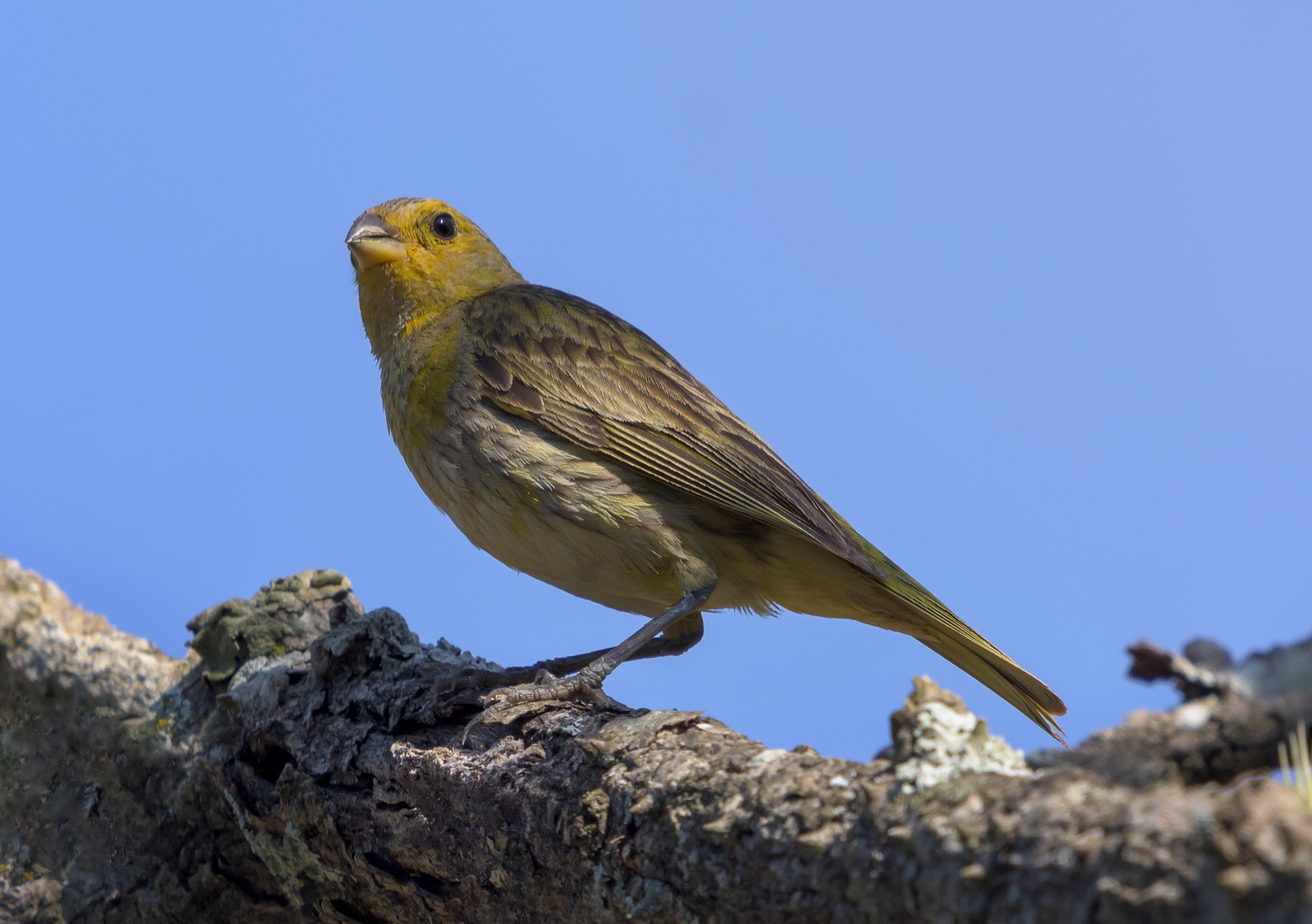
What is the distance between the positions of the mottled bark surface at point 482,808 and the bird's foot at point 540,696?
0.24 feet

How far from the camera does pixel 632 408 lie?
4.22 metres

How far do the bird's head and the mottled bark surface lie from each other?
129 cm

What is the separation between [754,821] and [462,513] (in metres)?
2.21

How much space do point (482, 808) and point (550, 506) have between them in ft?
4.06

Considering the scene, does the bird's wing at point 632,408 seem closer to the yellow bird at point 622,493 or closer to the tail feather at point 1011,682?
the yellow bird at point 622,493

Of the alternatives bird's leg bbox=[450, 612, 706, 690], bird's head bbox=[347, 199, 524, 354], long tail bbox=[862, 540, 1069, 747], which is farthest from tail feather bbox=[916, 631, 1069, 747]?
bird's head bbox=[347, 199, 524, 354]

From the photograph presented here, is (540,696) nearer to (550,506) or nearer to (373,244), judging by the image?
(550,506)

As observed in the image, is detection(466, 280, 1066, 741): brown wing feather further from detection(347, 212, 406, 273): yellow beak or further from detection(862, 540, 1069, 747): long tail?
→ detection(347, 212, 406, 273): yellow beak

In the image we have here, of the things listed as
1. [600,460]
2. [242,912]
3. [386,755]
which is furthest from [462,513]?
[242,912]

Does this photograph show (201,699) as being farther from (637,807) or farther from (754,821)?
Answer: (754,821)

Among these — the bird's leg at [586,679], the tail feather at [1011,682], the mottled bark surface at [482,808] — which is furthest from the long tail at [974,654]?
the mottled bark surface at [482,808]

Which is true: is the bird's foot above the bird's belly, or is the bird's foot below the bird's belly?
below

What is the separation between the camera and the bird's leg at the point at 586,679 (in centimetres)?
329

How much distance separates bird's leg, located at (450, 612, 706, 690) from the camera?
3.67 metres
